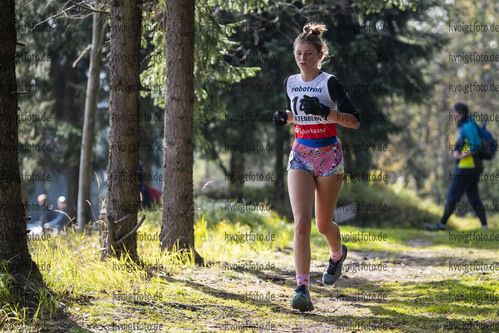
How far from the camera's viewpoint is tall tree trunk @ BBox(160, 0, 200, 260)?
6.79m

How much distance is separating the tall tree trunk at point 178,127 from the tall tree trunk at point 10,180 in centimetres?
258

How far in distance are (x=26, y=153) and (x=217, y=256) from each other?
10.7 metres

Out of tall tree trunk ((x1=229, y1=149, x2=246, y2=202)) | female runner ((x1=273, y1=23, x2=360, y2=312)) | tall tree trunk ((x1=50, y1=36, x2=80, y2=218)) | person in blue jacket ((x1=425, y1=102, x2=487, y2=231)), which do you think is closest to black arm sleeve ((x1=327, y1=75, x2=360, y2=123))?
female runner ((x1=273, y1=23, x2=360, y2=312))

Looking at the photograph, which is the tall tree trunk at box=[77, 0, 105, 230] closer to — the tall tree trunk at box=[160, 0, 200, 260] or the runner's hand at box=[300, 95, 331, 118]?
the tall tree trunk at box=[160, 0, 200, 260]

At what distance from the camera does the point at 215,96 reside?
9.22m

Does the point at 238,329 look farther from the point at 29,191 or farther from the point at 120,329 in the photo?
the point at 29,191

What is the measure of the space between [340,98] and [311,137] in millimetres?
424

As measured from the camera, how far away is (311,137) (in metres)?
5.02

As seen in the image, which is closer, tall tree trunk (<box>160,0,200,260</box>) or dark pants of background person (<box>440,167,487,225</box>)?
tall tree trunk (<box>160,0,200,260</box>)

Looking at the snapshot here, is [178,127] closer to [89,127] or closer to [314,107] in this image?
[314,107]

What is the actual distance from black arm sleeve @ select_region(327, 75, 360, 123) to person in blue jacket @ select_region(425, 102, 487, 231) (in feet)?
21.5

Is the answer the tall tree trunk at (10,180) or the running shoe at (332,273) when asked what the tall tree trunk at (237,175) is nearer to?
the running shoe at (332,273)

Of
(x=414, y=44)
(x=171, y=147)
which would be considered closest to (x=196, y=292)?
(x=171, y=147)

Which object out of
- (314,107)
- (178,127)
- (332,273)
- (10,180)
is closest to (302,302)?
(332,273)
